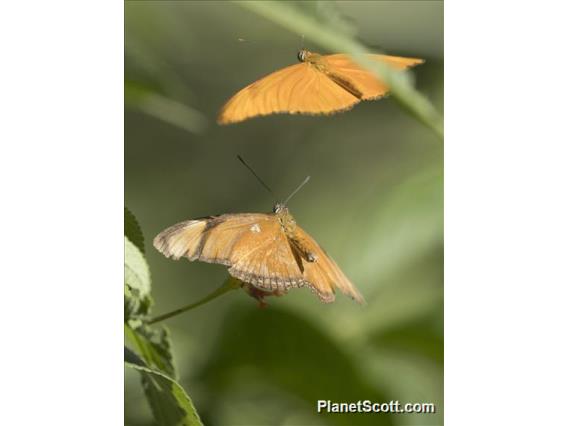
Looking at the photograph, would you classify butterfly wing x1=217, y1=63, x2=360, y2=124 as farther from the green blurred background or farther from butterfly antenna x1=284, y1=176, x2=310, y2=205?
butterfly antenna x1=284, y1=176, x2=310, y2=205

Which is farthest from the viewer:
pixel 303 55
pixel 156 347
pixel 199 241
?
pixel 303 55

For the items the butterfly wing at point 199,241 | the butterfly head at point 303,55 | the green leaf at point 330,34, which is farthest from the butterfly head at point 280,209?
the green leaf at point 330,34

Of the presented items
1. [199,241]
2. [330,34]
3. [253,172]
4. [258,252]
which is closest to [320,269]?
[258,252]

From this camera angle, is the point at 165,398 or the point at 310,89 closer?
the point at 165,398

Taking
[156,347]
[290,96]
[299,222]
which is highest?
[290,96]

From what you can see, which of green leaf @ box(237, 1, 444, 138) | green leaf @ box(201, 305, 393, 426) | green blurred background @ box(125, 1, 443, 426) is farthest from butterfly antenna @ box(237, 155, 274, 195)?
green leaf @ box(237, 1, 444, 138)

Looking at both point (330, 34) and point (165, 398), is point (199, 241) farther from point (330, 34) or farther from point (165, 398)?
point (330, 34)

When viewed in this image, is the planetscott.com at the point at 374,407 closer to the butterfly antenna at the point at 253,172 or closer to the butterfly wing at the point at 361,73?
the butterfly antenna at the point at 253,172

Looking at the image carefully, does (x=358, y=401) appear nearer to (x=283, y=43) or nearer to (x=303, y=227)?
(x=303, y=227)
